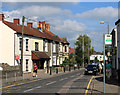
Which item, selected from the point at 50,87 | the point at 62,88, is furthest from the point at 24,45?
the point at 62,88

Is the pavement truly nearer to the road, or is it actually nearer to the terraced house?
the road

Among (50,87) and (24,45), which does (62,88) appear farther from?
(24,45)

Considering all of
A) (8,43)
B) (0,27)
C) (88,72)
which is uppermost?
(0,27)

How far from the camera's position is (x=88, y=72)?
3272cm

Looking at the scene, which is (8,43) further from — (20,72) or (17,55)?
(20,72)

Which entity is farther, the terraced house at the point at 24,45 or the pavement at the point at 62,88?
the terraced house at the point at 24,45

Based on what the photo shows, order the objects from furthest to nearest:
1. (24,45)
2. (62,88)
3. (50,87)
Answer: (24,45) → (50,87) → (62,88)

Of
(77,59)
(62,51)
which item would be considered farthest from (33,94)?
(77,59)

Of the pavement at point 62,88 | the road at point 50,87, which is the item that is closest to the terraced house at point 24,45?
the pavement at point 62,88

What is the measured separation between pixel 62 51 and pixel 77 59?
16.0 m

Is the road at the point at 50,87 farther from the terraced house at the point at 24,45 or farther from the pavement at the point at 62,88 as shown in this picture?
the terraced house at the point at 24,45

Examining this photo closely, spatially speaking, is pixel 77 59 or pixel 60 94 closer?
pixel 60 94

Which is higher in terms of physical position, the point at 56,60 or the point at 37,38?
the point at 37,38

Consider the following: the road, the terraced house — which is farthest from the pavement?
the terraced house
